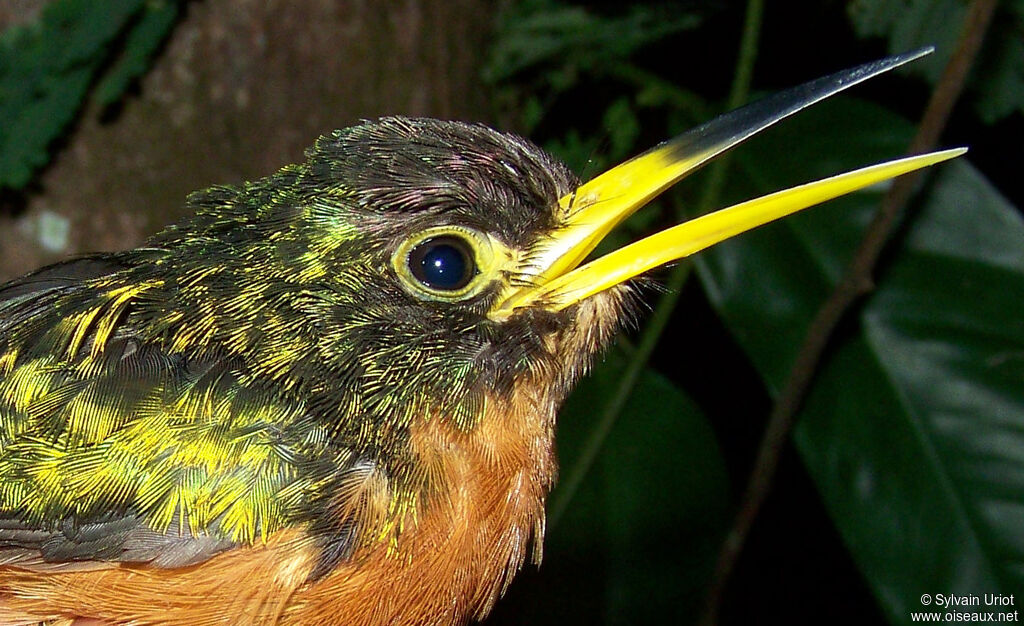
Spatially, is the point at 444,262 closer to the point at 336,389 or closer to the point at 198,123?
the point at 336,389

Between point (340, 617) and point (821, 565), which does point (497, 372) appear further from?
point (821, 565)

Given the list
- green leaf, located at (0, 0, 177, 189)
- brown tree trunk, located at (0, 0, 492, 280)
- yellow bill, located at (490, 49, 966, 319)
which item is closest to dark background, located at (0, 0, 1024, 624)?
brown tree trunk, located at (0, 0, 492, 280)

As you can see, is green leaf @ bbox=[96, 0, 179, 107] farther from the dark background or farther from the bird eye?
the bird eye

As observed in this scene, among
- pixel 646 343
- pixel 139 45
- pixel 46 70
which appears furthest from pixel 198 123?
pixel 646 343

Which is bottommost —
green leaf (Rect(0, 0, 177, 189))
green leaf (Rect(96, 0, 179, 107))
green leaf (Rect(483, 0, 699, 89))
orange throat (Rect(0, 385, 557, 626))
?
orange throat (Rect(0, 385, 557, 626))

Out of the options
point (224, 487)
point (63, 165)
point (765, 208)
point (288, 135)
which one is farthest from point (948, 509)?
point (63, 165)
